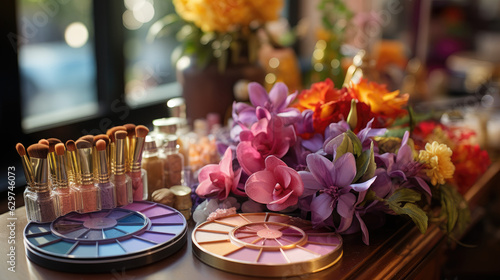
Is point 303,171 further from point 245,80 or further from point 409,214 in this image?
point 245,80

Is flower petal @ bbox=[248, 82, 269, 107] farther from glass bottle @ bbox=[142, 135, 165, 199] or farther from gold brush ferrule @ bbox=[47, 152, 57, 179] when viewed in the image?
gold brush ferrule @ bbox=[47, 152, 57, 179]

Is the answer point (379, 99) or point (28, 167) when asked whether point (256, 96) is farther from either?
A: point (28, 167)

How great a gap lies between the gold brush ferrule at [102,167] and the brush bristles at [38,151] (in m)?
0.08

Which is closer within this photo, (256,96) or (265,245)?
(265,245)

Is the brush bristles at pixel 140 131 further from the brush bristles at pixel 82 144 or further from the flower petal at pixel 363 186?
the flower petal at pixel 363 186

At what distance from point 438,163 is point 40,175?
1.93ft

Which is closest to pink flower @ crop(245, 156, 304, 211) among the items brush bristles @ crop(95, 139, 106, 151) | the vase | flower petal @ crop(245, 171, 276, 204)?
flower petal @ crop(245, 171, 276, 204)

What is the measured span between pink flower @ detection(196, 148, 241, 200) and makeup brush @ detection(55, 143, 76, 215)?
190 millimetres

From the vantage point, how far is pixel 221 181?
879 millimetres

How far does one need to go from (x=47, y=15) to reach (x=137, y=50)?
38cm

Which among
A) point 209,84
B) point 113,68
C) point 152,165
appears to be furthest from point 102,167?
point 113,68

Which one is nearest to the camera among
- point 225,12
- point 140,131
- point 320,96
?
point 140,131

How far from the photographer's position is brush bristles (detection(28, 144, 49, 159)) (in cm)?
75

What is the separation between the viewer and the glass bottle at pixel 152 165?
0.94 m
